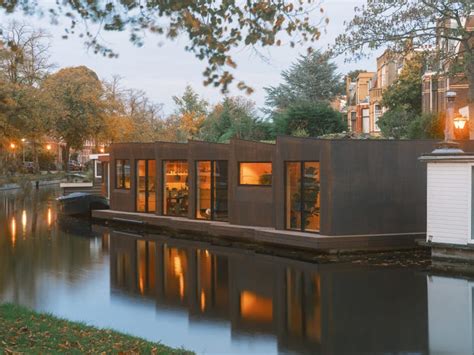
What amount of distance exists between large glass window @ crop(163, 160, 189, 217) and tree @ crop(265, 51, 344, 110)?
22455 mm

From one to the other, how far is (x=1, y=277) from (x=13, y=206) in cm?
1940

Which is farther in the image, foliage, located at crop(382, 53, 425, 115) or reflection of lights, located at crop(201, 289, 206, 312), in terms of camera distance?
foliage, located at crop(382, 53, 425, 115)

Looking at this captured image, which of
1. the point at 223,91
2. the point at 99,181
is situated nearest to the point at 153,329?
the point at 223,91

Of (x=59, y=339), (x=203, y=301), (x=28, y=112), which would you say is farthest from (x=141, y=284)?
(x=28, y=112)

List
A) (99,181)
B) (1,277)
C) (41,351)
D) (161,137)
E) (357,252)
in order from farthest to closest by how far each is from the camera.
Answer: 1. (161,137)
2. (99,181)
3. (357,252)
4. (1,277)
5. (41,351)

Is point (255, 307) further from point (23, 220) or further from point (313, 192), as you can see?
point (23, 220)

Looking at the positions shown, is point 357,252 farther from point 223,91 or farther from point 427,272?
point 223,91

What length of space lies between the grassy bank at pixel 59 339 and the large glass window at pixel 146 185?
1523 centimetres

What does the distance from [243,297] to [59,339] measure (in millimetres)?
4540

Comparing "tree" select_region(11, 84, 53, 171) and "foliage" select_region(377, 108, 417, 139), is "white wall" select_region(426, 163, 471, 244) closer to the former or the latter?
"foliage" select_region(377, 108, 417, 139)

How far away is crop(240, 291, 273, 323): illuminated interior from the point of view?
952cm

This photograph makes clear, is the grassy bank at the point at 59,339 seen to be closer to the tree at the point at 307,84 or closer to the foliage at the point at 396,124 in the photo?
the foliage at the point at 396,124

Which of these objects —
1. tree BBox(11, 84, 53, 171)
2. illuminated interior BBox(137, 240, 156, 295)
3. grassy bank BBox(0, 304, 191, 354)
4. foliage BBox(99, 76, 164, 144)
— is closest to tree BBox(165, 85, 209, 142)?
foliage BBox(99, 76, 164, 144)

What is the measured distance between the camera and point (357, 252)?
1559 cm
